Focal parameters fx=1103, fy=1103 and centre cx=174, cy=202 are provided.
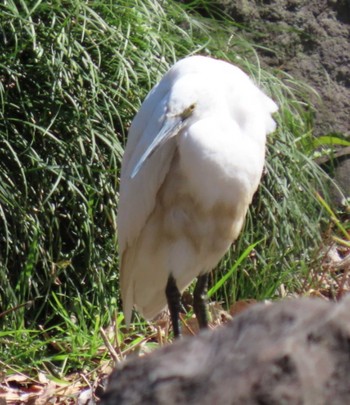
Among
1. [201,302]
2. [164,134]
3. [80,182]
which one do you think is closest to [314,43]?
[80,182]

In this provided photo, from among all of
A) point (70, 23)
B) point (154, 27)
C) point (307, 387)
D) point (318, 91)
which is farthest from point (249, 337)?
point (318, 91)

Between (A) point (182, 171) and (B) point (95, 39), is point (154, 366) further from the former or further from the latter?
(B) point (95, 39)

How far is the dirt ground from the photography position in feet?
18.3

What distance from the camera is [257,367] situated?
4.39ft

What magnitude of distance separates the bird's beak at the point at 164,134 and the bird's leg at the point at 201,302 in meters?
0.64

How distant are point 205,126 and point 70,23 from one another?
108cm

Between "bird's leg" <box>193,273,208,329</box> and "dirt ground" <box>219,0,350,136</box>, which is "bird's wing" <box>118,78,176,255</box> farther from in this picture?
"dirt ground" <box>219,0,350,136</box>

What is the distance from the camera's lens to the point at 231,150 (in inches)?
149

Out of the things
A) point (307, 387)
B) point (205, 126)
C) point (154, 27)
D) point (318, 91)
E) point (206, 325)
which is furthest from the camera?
point (318, 91)

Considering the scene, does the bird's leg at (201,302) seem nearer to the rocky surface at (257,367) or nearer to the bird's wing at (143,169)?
the bird's wing at (143,169)

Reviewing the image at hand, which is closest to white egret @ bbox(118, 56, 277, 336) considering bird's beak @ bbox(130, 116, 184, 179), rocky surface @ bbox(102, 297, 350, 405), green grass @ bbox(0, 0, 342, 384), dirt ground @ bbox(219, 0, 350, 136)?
bird's beak @ bbox(130, 116, 184, 179)

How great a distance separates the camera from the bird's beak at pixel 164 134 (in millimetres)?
3691

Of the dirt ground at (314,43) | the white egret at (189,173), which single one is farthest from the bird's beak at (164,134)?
the dirt ground at (314,43)

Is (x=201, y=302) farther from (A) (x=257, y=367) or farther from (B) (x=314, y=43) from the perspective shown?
(A) (x=257, y=367)
